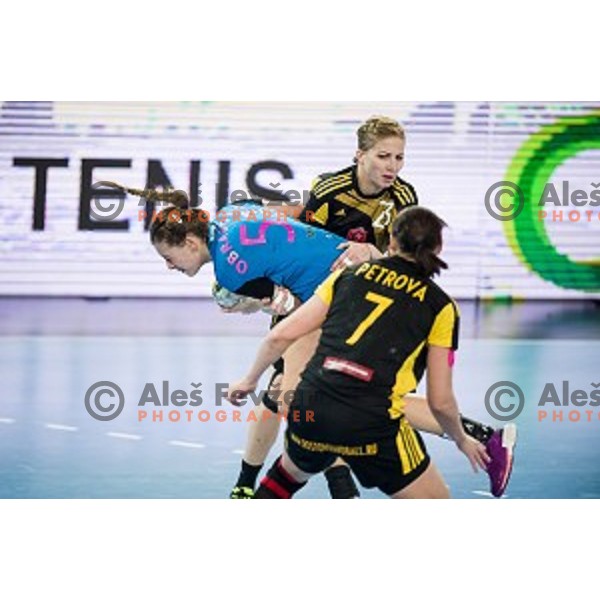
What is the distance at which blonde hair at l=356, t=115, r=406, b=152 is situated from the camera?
285 inches

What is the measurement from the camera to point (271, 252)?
6.69 meters

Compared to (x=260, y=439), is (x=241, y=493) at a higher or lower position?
lower

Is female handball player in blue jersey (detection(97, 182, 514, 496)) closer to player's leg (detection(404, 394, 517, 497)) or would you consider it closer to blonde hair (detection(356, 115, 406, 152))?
player's leg (detection(404, 394, 517, 497))

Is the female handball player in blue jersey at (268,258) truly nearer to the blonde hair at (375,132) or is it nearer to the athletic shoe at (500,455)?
the athletic shoe at (500,455)

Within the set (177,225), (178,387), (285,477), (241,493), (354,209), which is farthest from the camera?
(178,387)

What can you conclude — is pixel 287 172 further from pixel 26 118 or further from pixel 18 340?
pixel 18 340

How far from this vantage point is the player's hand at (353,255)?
672 cm

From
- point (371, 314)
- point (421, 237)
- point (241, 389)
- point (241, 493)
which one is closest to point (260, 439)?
point (241, 493)

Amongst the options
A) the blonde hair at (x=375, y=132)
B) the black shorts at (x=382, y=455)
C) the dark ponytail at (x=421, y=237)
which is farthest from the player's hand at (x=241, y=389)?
the blonde hair at (x=375, y=132)

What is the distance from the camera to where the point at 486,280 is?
29.6ft

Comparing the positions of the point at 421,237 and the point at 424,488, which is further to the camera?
the point at 424,488

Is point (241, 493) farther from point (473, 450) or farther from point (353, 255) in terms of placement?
point (473, 450)

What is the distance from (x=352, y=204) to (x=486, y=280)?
195cm

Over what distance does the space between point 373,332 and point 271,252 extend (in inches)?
34.6
